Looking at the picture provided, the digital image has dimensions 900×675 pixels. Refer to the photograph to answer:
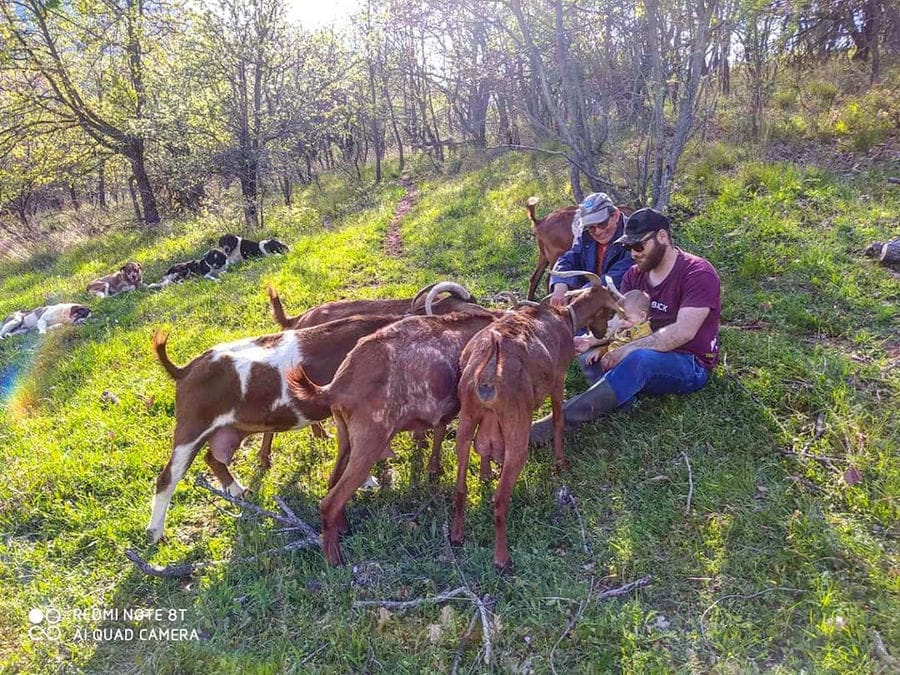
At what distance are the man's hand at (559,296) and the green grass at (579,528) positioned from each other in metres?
1.07

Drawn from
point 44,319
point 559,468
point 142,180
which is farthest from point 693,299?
point 142,180

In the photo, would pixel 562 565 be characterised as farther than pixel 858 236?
No

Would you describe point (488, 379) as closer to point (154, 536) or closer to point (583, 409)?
point (583, 409)

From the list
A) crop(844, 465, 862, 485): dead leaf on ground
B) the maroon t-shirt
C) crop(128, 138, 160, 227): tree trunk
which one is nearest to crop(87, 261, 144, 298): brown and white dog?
crop(128, 138, 160, 227): tree trunk

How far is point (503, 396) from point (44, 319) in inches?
312

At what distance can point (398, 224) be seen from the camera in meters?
11.0

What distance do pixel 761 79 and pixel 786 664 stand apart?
35.8ft

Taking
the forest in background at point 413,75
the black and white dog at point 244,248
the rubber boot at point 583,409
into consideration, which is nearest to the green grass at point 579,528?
the rubber boot at point 583,409

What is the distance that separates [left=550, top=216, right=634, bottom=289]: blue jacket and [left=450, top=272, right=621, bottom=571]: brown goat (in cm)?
156

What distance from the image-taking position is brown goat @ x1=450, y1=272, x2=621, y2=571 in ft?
9.71

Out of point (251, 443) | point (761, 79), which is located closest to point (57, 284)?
point (251, 443)

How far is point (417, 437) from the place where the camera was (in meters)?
4.24

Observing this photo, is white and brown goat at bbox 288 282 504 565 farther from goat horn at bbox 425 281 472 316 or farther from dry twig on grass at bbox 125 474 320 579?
goat horn at bbox 425 281 472 316

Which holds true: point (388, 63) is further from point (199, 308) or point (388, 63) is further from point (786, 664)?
point (786, 664)
